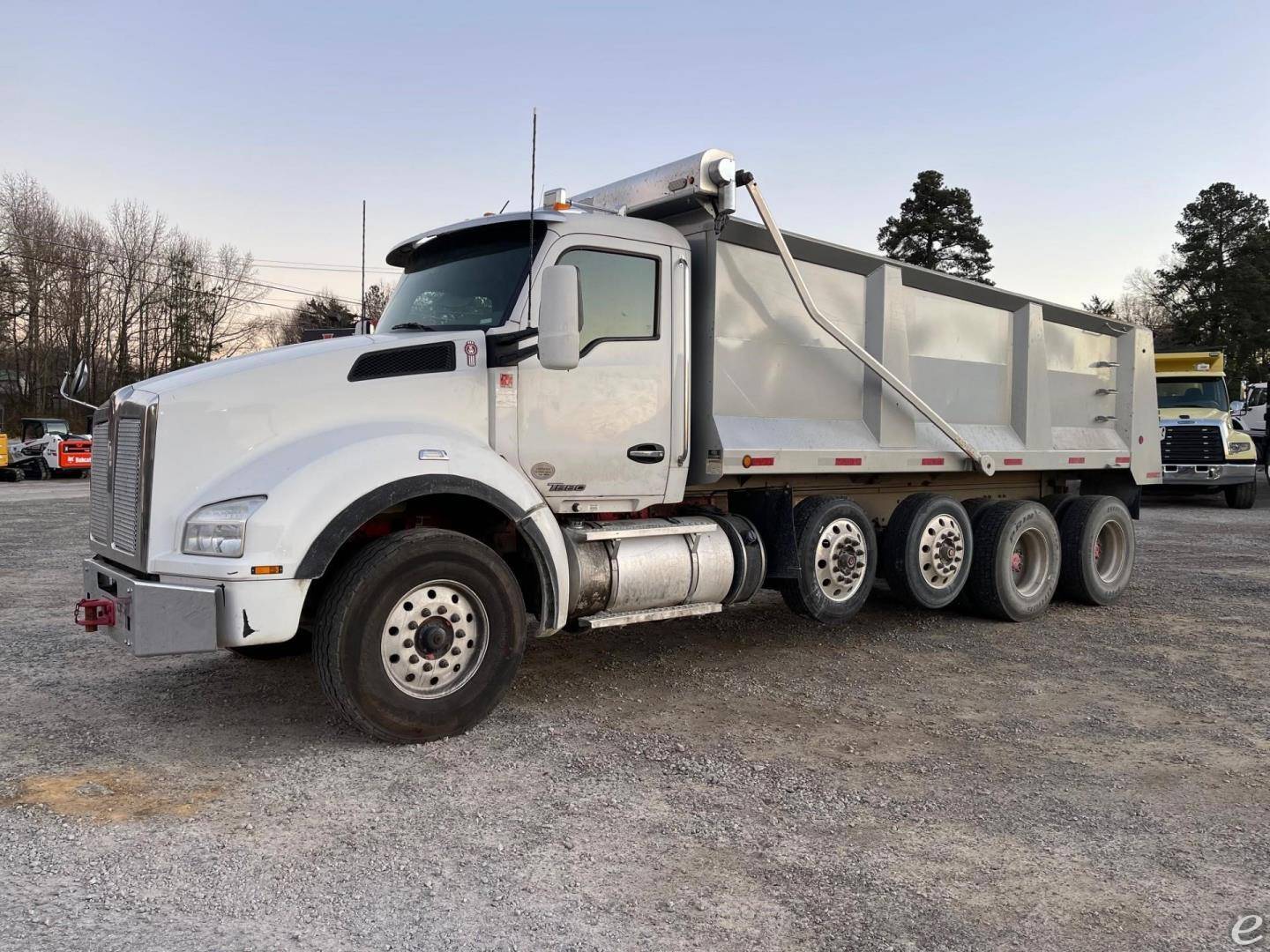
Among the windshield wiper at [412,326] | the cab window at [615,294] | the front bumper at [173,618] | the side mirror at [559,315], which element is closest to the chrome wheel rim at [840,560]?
the cab window at [615,294]

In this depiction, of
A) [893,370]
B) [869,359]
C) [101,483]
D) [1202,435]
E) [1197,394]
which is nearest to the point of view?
[101,483]

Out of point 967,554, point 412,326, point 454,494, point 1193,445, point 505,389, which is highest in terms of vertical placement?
point 412,326

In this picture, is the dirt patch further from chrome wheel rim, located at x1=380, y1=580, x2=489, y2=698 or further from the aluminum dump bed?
the aluminum dump bed

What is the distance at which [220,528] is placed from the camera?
174 inches

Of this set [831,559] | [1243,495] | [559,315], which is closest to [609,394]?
A: [559,315]

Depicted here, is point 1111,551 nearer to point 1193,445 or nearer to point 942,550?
point 942,550

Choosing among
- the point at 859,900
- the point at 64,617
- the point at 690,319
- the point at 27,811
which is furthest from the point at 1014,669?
the point at 64,617

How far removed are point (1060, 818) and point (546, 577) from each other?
2.71 meters

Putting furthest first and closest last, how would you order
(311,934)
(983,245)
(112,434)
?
(983,245)
(112,434)
(311,934)

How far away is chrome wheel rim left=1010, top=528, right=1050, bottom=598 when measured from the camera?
8617 millimetres

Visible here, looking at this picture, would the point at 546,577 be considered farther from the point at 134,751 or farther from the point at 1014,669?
the point at 1014,669

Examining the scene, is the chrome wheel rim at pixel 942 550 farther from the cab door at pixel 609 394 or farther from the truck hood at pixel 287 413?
the truck hood at pixel 287 413

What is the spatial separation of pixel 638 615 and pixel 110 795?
111 inches

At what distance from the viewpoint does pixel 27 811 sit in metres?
3.94
